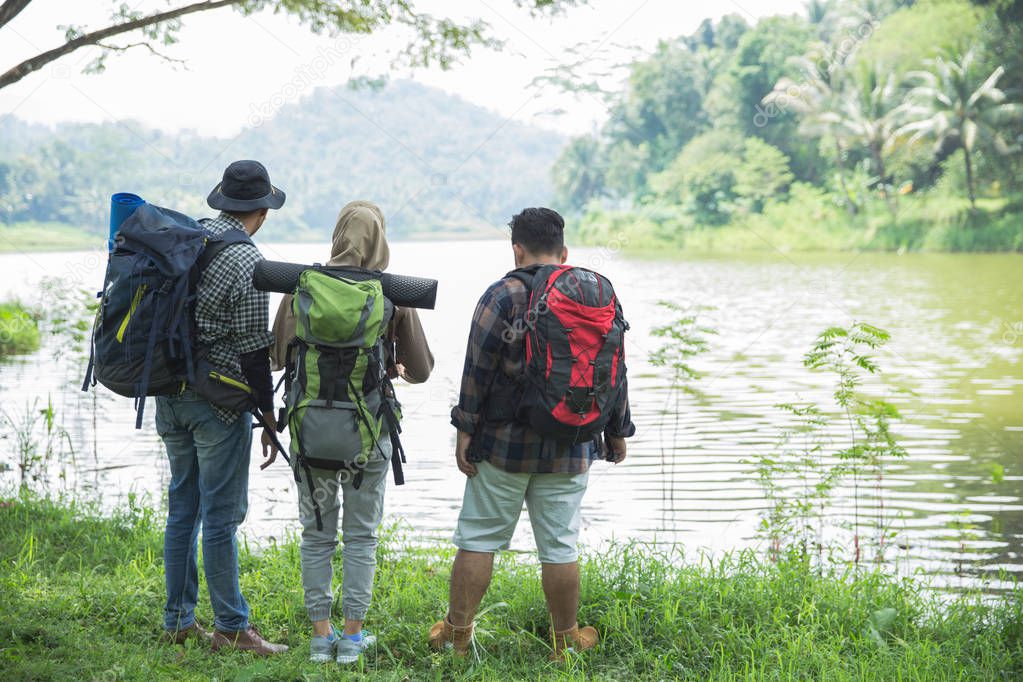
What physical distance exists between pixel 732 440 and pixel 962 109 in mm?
39319

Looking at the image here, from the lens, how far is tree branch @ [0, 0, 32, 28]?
4445 mm

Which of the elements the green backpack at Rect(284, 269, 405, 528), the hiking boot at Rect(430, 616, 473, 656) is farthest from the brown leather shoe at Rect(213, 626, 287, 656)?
the green backpack at Rect(284, 269, 405, 528)

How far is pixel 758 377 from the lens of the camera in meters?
12.9

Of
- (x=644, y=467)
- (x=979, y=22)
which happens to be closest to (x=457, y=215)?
(x=979, y=22)

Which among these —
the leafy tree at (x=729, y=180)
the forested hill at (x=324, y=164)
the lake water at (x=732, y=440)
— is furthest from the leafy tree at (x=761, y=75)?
the lake water at (x=732, y=440)

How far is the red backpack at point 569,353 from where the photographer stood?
3.34 m

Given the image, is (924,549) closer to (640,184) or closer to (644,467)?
(644,467)

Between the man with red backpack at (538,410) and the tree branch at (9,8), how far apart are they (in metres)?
2.57

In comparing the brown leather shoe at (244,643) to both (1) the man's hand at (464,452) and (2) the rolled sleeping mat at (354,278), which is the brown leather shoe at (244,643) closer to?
(1) the man's hand at (464,452)

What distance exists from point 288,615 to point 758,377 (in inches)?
387

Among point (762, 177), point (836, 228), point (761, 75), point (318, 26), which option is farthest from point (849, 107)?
point (318, 26)

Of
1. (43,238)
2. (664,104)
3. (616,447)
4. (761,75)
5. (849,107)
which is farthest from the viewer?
(664,104)

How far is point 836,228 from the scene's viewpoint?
43406mm

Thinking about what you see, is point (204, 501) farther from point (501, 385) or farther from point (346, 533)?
point (501, 385)
